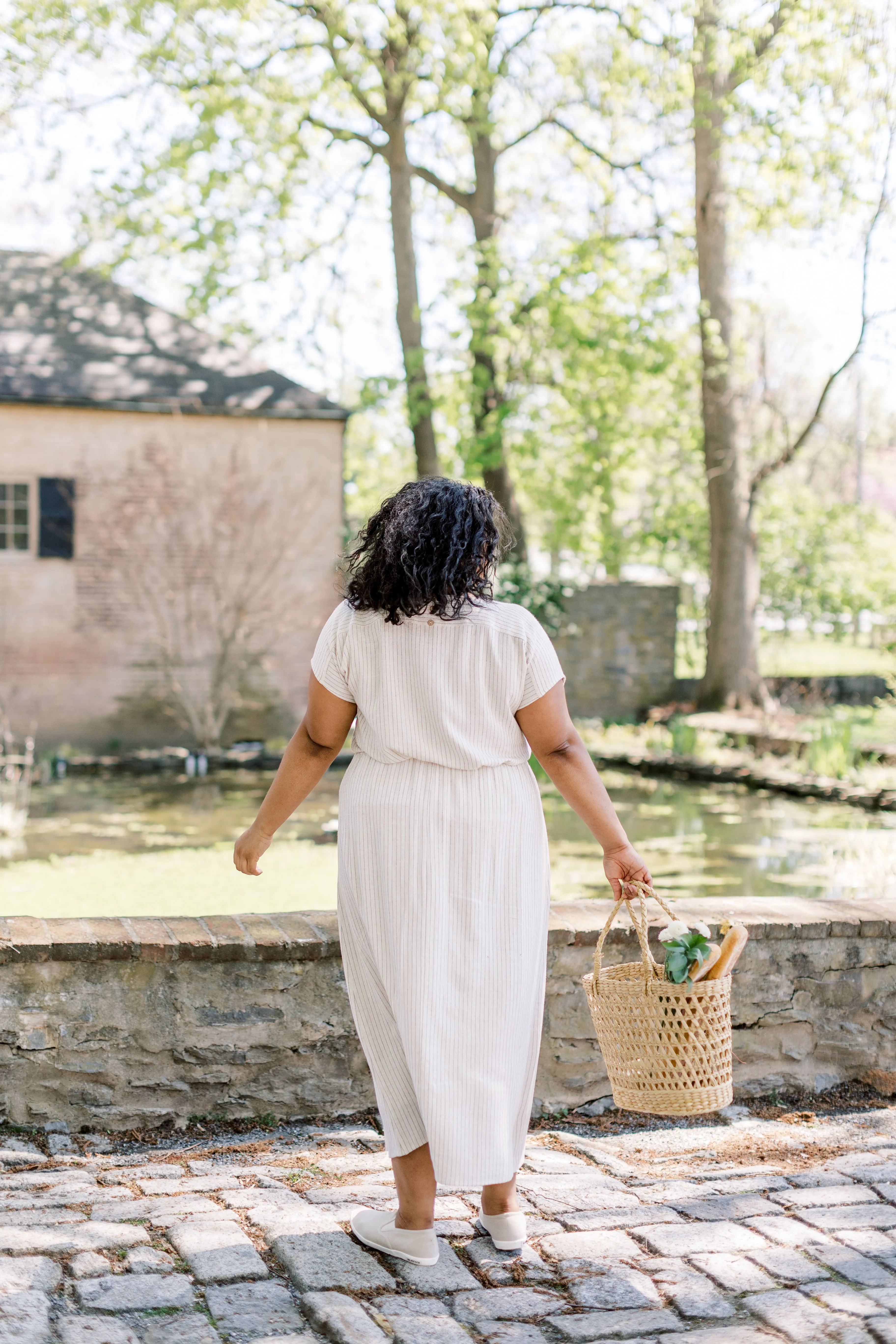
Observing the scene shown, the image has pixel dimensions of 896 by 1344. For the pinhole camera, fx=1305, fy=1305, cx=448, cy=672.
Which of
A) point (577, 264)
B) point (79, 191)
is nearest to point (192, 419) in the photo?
point (79, 191)

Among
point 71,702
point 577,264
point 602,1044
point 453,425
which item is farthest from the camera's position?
point 453,425

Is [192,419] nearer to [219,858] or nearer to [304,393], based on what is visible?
[304,393]

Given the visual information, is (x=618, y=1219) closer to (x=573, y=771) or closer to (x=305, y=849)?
(x=573, y=771)

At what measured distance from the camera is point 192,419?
15930 millimetres

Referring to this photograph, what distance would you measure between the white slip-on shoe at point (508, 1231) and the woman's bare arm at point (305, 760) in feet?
3.14

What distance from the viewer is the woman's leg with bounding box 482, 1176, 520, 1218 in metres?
2.90

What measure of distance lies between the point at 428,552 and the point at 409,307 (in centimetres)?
1479

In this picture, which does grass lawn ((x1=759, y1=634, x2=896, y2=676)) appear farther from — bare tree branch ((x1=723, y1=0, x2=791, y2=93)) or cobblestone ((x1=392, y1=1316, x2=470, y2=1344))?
cobblestone ((x1=392, y1=1316, x2=470, y2=1344))

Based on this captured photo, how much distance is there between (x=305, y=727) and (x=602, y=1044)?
1.14 m


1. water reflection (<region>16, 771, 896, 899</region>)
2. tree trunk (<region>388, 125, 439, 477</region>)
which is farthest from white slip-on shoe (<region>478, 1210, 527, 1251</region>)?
tree trunk (<region>388, 125, 439, 477</region>)

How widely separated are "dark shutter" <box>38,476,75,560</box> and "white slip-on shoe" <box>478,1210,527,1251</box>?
13.6 metres

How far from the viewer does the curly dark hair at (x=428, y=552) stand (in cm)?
285

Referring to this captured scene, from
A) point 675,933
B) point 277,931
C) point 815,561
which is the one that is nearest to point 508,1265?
point 675,933

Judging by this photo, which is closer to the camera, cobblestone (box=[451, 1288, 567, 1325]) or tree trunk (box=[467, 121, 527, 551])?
cobblestone (box=[451, 1288, 567, 1325])
